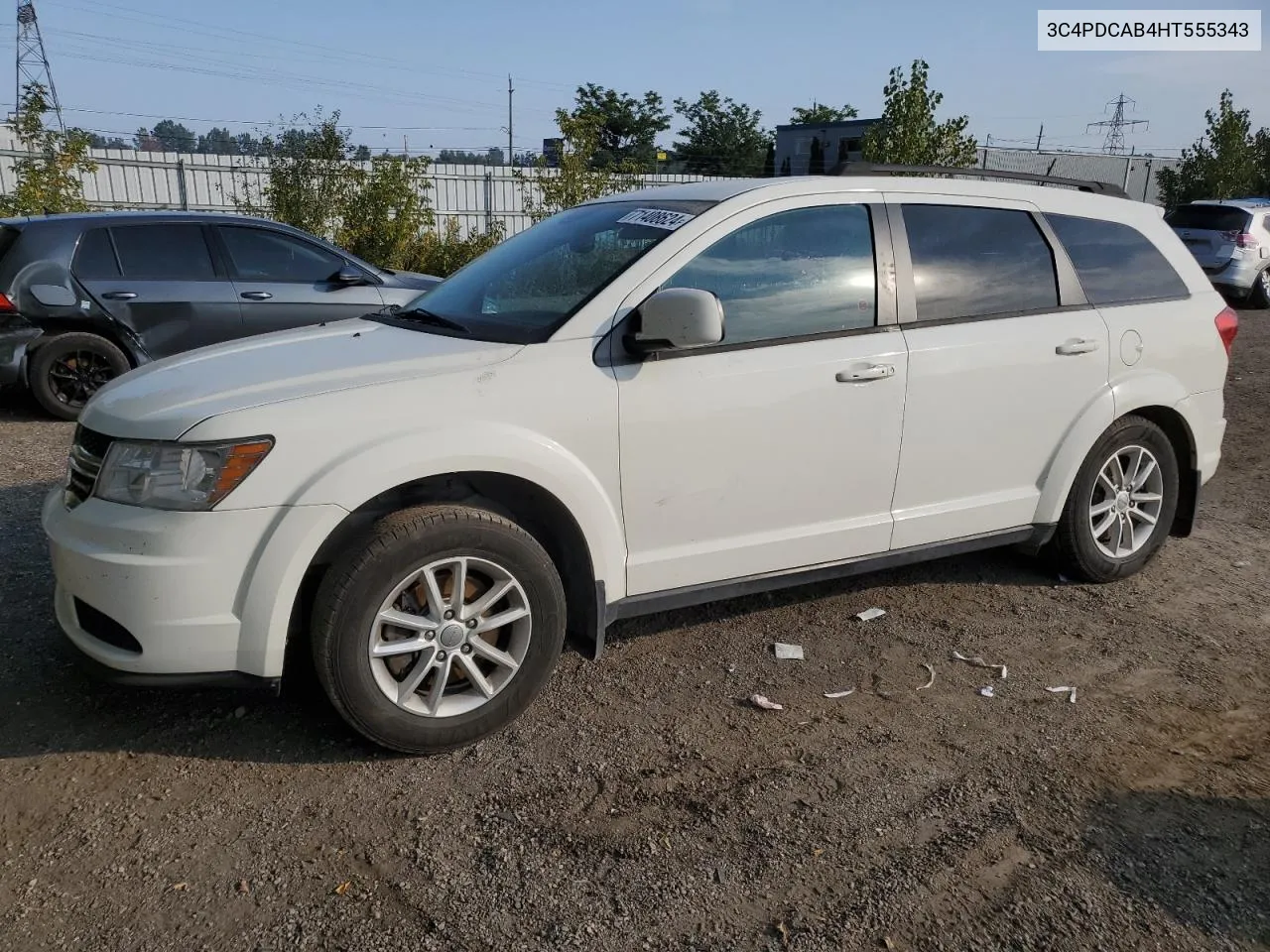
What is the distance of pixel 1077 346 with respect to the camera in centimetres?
438

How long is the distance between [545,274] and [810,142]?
47.1 meters

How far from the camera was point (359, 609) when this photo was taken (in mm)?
3047

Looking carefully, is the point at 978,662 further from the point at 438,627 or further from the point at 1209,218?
the point at 1209,218

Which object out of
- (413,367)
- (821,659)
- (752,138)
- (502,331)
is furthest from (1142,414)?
(752,138)

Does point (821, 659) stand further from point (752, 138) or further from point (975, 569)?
point (752, 138)

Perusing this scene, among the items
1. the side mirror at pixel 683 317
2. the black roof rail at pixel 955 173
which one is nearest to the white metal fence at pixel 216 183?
the black roof rail at pixel 955 173

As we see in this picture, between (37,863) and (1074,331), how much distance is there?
169 inches

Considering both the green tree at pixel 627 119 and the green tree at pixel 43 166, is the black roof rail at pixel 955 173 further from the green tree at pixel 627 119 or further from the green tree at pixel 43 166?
the green tree at pixel 627 119

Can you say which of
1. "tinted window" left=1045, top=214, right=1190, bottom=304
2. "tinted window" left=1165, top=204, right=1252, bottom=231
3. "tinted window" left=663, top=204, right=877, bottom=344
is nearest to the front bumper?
"tinted window" left=663, top=204, right=877, bottom=344

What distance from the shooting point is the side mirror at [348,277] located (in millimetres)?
7960

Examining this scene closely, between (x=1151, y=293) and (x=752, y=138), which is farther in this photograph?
(x=752, y=138)

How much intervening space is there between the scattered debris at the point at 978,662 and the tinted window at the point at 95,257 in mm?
7033

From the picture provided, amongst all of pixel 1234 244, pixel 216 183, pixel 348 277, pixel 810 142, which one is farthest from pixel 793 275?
pixel 810 142

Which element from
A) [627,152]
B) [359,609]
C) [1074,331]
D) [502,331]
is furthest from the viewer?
A: [627,152]
